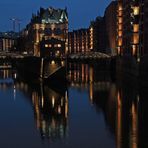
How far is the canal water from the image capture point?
39.5 m

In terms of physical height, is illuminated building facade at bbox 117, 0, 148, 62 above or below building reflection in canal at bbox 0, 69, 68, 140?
above

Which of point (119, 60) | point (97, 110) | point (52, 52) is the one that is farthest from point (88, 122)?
point (52, 52)

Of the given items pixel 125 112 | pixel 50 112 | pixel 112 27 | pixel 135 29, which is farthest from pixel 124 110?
pixel 112 27

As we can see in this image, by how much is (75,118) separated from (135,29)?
5650 cm

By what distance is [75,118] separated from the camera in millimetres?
52094

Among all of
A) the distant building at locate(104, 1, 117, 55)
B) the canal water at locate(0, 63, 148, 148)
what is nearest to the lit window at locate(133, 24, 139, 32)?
the canal water at locate(0, 63, 148, 148)

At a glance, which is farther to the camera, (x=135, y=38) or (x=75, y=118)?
(x=135, y=38)

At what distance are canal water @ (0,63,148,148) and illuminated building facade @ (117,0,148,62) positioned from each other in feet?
48.7

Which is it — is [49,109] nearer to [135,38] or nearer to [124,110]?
[124,110]

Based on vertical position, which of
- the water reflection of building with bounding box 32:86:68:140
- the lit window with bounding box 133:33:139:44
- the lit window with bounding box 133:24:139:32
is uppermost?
the lit window with bounding box 133:24:139:32

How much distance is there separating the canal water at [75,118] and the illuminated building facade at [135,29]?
14857mm

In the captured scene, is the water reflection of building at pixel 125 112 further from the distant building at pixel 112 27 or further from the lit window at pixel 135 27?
the distant building at pixel 112 27

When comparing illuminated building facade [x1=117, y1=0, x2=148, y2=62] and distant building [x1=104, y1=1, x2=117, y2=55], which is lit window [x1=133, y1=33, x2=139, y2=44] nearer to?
illuminated building facade [x1=117, y1=0, x2=148, y2=62]

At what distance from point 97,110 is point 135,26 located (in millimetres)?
49541
